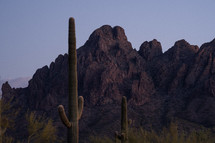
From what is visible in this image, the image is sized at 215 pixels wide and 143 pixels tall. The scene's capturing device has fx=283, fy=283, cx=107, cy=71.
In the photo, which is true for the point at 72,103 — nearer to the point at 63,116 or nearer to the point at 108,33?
the point at 63,116

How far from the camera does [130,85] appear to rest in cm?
6581

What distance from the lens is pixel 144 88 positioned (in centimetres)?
6544

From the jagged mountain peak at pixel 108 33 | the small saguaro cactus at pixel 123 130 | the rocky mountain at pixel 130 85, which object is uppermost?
the jagged mountain peak at pixel 108 33

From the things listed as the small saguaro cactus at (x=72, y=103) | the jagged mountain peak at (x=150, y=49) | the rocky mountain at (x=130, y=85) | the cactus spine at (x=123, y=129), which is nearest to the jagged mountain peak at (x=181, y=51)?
the rocky mountain at (x=130, y=85)

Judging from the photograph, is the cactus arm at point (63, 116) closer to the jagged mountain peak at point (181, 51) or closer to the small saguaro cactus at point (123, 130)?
the small saguaro cactus at point (123, 130)

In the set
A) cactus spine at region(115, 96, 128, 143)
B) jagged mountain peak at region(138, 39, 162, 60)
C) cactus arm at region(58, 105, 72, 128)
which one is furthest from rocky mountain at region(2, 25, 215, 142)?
cactus arm at region(58, 105, 72, 128)

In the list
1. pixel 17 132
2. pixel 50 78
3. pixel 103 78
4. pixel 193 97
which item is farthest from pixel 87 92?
pixel 193 97

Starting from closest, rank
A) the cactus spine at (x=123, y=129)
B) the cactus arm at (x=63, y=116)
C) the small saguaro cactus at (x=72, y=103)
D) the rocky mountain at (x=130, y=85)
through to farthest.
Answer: the cactus arm at (x=63, y=116) → the small saguaro cactus at (x=72, y=103) → the cactus spine at (x=123, y=129) → the rocky mountain at (x=130, y=85)

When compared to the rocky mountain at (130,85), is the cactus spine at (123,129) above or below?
below

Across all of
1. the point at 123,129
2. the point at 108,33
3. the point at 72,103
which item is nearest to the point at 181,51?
the point at 108,33

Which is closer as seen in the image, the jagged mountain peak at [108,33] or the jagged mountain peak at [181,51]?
the jagged mountain peak at [181,51]

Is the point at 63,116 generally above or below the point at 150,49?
below

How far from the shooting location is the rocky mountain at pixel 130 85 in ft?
185

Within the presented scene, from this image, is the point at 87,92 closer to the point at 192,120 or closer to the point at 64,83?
the point at 64,83
